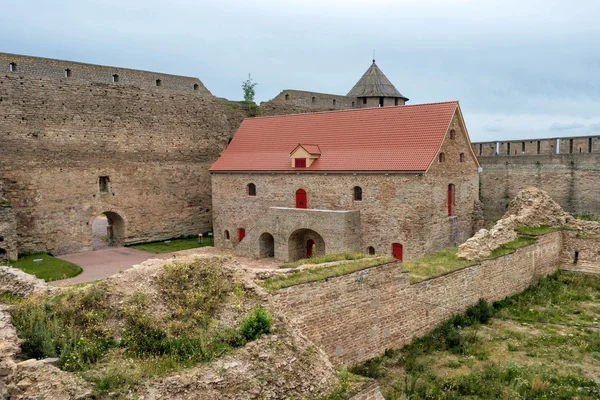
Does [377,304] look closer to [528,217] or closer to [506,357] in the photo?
[506,357]

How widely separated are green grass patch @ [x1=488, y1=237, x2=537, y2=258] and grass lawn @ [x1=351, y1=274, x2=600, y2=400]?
1.60 metres

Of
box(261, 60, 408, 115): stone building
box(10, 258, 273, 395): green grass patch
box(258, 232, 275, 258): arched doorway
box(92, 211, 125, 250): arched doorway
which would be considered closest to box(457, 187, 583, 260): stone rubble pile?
box(258, 232, 275, 258): arched doorway

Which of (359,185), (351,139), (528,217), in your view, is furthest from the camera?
(351,139)

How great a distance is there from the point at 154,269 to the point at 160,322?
1.20 metres

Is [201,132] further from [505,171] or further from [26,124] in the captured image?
[505,171]

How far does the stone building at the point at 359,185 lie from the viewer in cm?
2047

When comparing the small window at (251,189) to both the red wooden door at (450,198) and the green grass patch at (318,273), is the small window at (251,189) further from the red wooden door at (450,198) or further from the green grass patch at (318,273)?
the green grass patch at (318,273)

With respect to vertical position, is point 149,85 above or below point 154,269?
above

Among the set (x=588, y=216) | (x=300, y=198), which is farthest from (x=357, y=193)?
(x=588, y=216)

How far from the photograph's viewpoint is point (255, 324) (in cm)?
756

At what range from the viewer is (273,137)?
87.4ft

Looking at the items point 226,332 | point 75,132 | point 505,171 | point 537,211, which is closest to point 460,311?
point 537,211

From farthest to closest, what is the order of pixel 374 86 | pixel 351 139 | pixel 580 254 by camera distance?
1. pixel 374 86
2. pixel 351 139
3. pixel 580 254

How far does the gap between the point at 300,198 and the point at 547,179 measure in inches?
563
